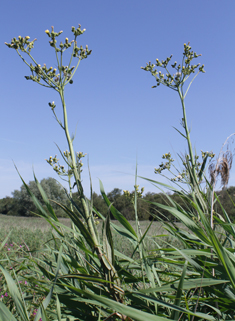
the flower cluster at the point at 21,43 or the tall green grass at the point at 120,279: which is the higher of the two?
the flower cluster at the point at 21,43

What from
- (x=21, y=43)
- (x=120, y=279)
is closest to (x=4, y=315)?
(x=120, y=279)

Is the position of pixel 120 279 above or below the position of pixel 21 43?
below

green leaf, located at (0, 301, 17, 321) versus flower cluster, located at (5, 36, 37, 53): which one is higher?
flower cluster, located at (5, 36, 37, 53)

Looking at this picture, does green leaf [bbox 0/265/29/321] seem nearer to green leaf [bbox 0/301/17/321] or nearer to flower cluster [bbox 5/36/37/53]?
green leaf [bbox 0/301/17/321]

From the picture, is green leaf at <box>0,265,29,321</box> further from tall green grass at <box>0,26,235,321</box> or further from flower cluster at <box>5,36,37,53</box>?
flower cluster at <box>5,36,37,53</box>

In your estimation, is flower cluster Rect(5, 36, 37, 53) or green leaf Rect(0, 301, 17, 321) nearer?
green leaf Rect(0, 301, 17, 321)

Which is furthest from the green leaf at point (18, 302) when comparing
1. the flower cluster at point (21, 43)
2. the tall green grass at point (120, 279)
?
the flower cluster at point (21, 43)

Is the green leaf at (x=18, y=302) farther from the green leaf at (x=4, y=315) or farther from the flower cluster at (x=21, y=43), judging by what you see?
the flower cluster at (x=21, y=43)

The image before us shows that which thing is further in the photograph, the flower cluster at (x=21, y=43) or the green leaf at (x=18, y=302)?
the flower cluster at (x=21, y=43)

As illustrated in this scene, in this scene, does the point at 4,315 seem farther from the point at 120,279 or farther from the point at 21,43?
the point at 21,43

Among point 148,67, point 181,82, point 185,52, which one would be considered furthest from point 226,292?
point 148,67

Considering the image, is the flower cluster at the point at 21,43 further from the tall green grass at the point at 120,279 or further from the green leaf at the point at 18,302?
the green leaf at the point at 18,302

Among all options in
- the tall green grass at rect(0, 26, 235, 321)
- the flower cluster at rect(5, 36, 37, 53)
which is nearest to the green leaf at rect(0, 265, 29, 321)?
the tall green grass at rect(0, 26, 235, 321)

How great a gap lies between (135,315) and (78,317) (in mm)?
438
